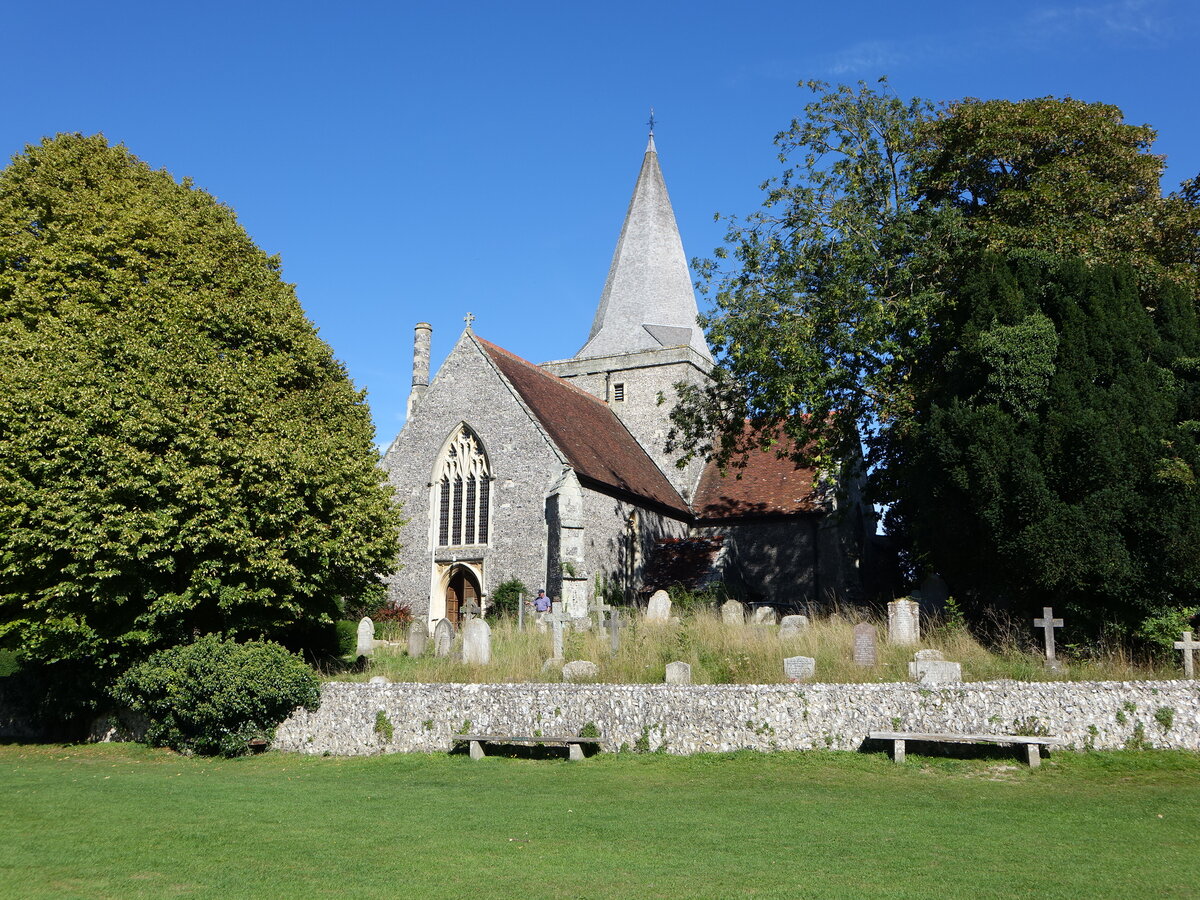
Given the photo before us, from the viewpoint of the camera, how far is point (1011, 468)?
14430 millimetres

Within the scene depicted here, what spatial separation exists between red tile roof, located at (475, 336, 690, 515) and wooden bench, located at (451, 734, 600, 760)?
11.0m

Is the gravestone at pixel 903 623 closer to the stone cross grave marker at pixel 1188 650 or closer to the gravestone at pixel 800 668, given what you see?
the gravestone at pixel 800 668

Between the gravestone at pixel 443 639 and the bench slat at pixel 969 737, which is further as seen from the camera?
the gravestone at pixel 443 639

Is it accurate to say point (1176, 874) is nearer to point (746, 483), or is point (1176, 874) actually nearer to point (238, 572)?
point (238, 572)

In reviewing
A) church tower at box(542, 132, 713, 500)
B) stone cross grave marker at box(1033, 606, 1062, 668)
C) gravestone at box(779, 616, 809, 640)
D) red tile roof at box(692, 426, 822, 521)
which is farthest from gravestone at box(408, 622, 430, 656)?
church tower at box(542, 132, 713, 500)

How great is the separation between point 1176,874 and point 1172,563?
7.47m

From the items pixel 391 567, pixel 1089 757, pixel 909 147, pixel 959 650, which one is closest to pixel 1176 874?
pixel 1089 757

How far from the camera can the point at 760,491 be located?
28797 mm

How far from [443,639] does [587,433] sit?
11076 millimetres

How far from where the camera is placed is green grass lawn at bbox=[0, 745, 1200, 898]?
6.87 m

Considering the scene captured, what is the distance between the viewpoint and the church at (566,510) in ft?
80.1

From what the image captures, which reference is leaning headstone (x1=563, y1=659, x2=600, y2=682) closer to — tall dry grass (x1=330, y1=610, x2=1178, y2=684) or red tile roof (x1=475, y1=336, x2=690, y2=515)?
tall dry grass (x1=330, y1=610, x2=1178, y2=684)

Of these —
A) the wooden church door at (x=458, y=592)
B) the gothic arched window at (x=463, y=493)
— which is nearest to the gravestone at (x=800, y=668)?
the gothic arched window at (x=463, y=493)

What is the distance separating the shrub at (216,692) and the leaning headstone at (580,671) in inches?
159
